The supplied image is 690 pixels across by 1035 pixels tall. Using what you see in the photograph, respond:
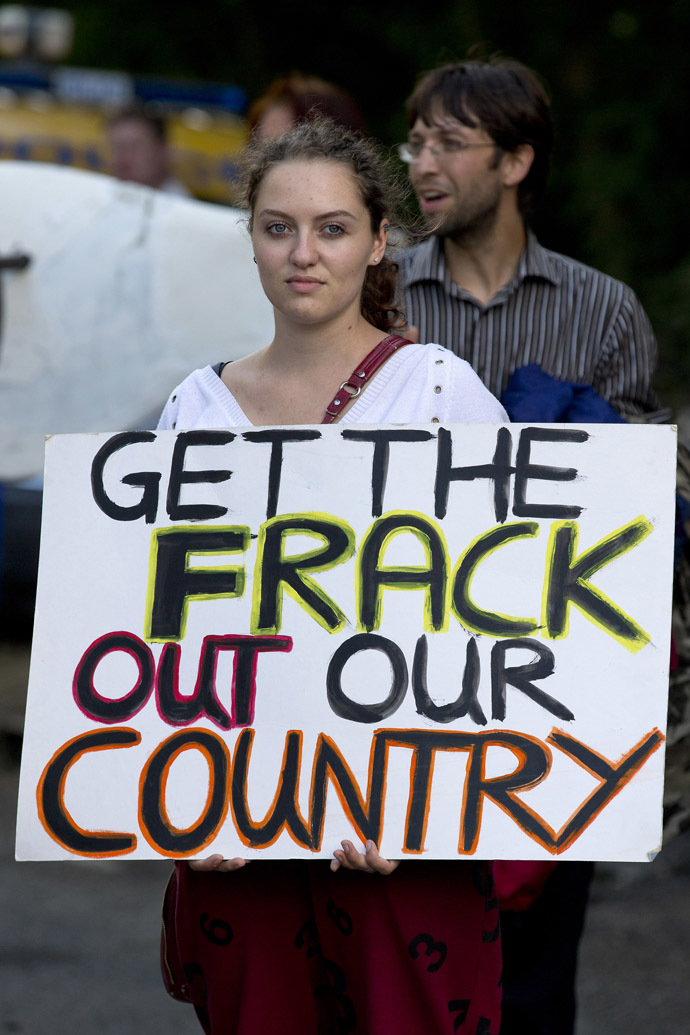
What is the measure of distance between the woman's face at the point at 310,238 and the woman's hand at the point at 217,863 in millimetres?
772

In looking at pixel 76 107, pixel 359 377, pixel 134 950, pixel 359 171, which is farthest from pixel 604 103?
pixel 359 377

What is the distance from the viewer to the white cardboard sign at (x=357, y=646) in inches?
72.7

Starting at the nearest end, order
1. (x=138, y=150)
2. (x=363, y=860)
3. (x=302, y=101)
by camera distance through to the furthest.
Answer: (x=363, y=860)
(x=302, y=101)
(x=138, y=150)

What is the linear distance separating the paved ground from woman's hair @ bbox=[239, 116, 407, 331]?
1.82 metres

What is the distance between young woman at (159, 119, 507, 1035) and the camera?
1.87 m

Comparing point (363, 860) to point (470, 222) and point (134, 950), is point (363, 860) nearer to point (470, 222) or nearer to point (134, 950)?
point (470, 222)

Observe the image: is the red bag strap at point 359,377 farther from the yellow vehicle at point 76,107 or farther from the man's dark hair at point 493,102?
the yellow vehicle at point 76,107

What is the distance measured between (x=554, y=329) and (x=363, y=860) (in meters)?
1.27

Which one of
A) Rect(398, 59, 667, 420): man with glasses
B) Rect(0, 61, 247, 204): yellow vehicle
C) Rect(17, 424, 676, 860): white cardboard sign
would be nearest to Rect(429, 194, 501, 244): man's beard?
Rect(398, 59, 667, 420): man with glasses

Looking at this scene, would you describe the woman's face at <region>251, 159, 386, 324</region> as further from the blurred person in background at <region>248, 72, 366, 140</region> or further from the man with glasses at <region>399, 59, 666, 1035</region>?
the blurred person in background at <region>248, 72, 366, 140</region>

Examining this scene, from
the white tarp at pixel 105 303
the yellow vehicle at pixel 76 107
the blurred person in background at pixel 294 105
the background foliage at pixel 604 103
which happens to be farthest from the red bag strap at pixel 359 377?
the yellow vehicle at pixel 76 107

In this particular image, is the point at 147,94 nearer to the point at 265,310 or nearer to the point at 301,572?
the point at 265,310

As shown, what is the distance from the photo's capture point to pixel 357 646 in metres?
1.88

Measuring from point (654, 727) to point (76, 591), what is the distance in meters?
0.82
